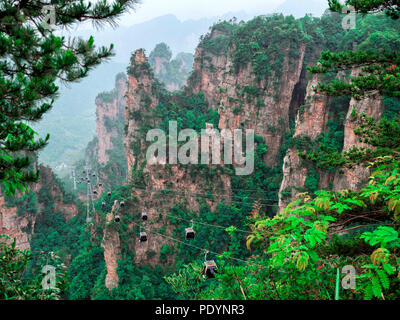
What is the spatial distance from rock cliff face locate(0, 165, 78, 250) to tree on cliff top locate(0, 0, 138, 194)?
15.6m

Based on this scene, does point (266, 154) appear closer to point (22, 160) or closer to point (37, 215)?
point (22, 160)

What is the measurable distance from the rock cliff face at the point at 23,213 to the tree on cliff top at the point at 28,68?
15.6 metres

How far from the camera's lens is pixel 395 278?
8.75 ft

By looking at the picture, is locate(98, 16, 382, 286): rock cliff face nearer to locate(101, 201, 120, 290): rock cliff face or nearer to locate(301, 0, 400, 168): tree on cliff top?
locate(101, 201, 120, 290): rock cliff face

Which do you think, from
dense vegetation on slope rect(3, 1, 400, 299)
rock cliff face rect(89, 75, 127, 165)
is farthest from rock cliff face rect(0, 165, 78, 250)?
rock cliff face rect(89, 75, 127, 165)

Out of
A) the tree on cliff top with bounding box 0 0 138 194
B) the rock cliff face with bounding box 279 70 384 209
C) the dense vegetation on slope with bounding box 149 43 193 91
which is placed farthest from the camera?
the dense vegetation on slope with bounding box 149 43 193 91

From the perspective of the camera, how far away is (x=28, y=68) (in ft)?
10.5

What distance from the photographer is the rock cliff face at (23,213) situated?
17.7m

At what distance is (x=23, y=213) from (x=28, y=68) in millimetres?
19444

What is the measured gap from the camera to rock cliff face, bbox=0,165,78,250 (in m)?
17.7

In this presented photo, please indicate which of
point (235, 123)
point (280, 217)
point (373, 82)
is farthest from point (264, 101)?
point (280, 217)

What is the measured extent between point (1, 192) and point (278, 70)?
20.0 m

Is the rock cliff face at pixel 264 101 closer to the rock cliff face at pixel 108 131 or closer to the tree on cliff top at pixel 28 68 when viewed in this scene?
the tree on cliff top at pixel 28 68
